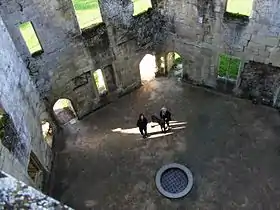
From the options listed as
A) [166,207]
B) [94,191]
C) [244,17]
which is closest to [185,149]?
[166,207]

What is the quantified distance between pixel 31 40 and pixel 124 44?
155 inches

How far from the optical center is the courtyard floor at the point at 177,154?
43.2 ft

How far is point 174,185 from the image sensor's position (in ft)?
44.4

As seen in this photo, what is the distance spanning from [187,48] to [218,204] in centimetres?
657

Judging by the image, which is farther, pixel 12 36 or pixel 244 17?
pixel 244 17

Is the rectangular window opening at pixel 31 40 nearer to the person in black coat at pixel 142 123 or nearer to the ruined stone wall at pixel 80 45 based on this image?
the ruined stone wall at pixel 80 45

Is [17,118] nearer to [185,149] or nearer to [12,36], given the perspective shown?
[12,36]

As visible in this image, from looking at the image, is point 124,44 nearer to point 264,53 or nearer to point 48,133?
point 48,133

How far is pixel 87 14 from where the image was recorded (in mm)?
15492

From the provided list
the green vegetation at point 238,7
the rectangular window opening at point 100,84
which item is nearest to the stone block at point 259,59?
the green vegetation at point 238,7

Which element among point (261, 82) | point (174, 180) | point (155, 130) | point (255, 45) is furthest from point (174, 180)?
point (255, 45)

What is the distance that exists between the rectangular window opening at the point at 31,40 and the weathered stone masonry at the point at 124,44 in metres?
0.26

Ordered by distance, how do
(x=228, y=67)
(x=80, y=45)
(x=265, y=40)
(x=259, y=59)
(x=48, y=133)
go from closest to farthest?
1. (x=265, y=40)
2. (x=80, y=45)
3. (x=259, y=59)
4. (x=228, y=67)
5. (x=48, y=133)

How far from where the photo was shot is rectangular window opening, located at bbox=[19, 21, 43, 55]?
1268 centimetres
